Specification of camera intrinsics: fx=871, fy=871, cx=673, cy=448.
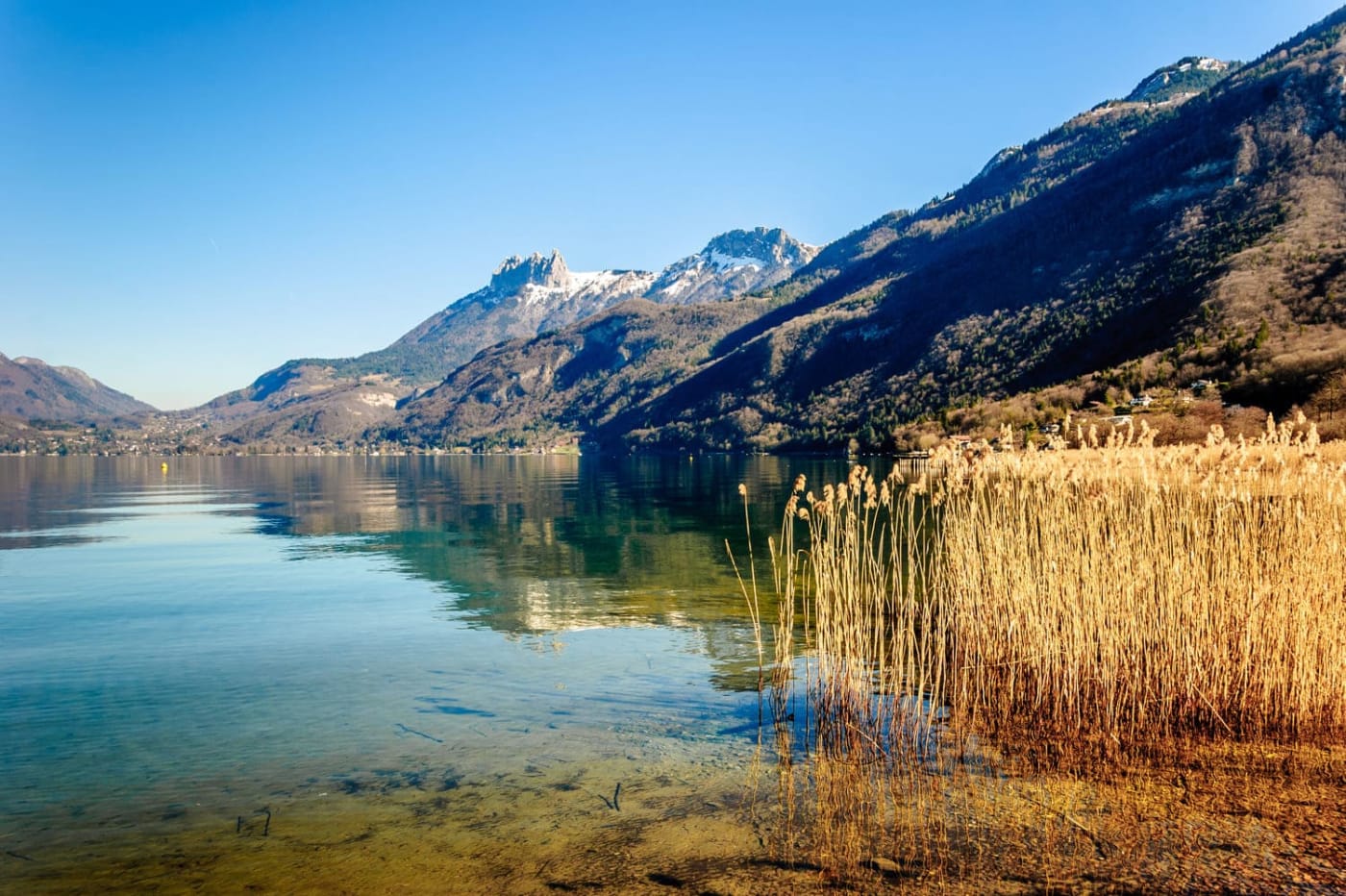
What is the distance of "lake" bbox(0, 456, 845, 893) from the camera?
916 cm

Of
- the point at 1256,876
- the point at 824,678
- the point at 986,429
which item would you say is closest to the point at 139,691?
the point at 824,678

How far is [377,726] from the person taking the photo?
14055mm

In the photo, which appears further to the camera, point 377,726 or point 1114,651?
point 377,726

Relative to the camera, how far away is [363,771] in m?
11.9

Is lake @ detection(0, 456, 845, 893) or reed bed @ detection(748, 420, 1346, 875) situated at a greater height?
reed bed @ detection(748, 420, 1346, 875)

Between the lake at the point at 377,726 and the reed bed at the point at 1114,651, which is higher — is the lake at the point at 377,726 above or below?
below

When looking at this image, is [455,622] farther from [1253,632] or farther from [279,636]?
[1253,632]

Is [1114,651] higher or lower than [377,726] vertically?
higher

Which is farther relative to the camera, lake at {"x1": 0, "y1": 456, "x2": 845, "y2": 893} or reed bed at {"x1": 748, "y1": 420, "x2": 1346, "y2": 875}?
reed bed at {"x1": 748, "y1": 420, "x2": 1346, "y2": 875}

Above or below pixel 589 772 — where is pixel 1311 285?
above

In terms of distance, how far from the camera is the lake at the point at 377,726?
360 inches

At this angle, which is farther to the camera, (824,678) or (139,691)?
(139,691)

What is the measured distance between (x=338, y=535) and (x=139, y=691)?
31.3 m

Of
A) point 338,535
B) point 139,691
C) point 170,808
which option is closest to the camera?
point 170,808
